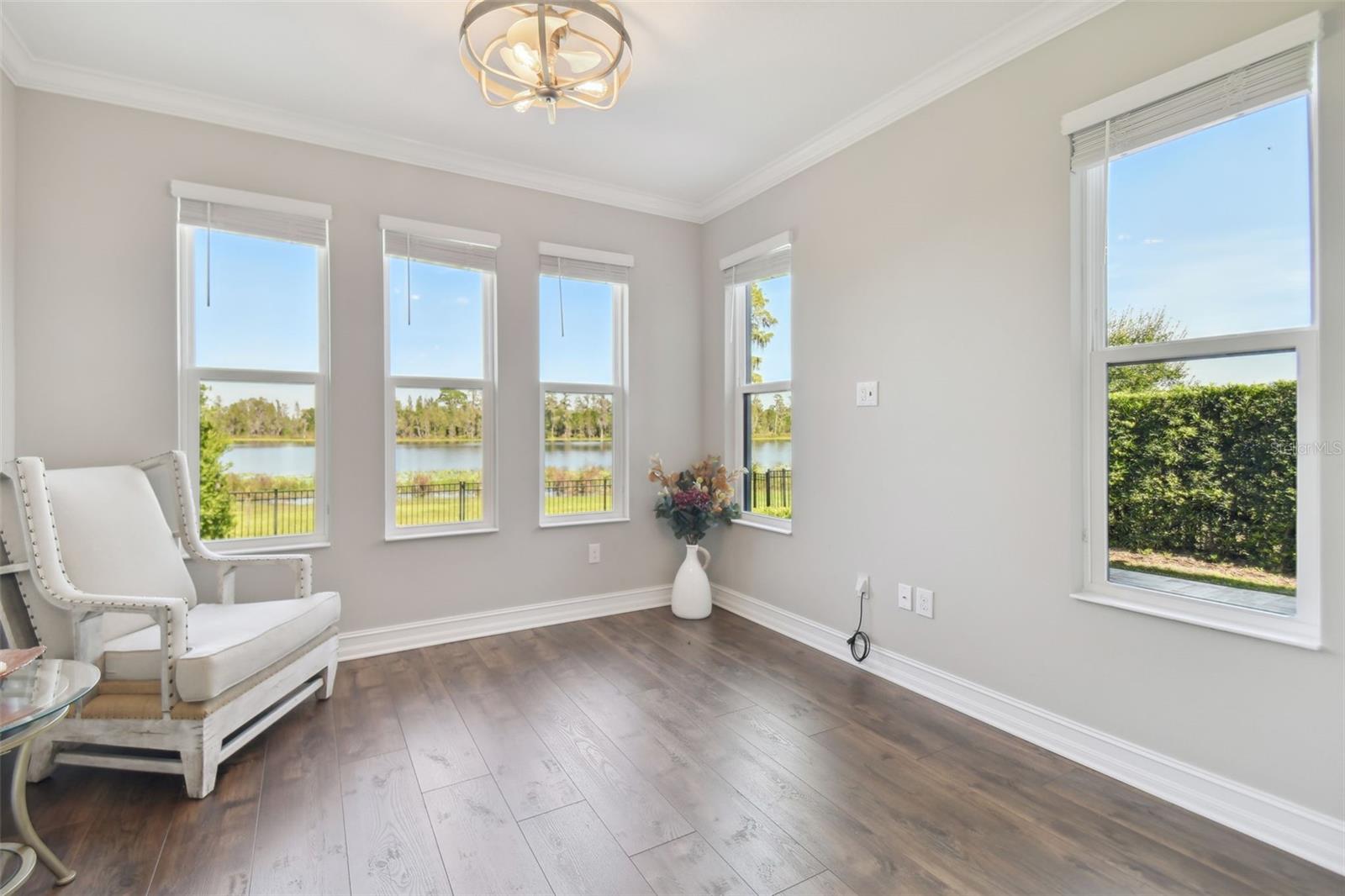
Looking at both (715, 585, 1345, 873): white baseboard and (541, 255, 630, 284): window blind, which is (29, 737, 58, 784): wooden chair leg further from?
(715, 585, 1345, 873): white baseboard

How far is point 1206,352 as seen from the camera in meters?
1.85

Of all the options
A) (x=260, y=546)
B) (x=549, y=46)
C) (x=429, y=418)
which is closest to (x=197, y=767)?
(x=260, y=546)

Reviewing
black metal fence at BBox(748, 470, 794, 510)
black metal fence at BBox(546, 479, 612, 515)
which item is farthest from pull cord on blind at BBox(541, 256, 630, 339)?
black metal fence at BBox(748, 470, 794, 510)

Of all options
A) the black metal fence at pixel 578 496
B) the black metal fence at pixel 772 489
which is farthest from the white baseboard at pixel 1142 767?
the black metal fence at pixel 578 496

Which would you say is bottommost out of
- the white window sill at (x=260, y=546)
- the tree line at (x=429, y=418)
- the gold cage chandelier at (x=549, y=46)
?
the white window sill at (x=260, y=546)

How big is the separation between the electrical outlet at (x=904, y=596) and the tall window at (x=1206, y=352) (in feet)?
2.44

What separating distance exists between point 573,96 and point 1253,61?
7.06 feet

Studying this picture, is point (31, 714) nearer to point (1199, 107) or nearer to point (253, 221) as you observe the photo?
point (253, 221)

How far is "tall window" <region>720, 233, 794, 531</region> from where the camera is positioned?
3.50 metres

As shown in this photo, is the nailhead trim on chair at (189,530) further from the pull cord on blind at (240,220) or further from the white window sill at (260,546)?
the pull cord on blind at (240,220)

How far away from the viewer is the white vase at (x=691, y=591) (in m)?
3.70

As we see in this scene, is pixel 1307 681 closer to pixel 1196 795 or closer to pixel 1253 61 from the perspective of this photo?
pixel 1196 795

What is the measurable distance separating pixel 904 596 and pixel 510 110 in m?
2.89

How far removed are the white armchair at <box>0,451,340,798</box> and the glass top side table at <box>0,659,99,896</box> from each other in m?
0.30
